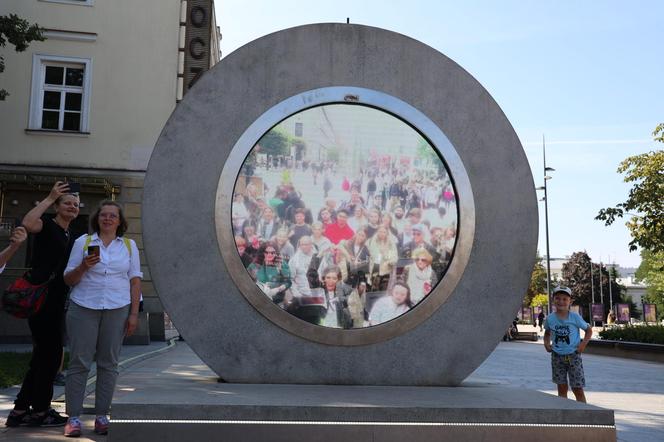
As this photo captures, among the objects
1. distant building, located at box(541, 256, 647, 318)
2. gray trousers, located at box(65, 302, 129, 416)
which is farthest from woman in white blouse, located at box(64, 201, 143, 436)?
distant building, located at box(541, 256, 647, 318)

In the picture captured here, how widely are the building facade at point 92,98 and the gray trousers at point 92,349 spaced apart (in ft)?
37.2

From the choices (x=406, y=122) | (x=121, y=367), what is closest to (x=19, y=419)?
(x=406, y=122)

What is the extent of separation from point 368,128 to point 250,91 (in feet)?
3.34

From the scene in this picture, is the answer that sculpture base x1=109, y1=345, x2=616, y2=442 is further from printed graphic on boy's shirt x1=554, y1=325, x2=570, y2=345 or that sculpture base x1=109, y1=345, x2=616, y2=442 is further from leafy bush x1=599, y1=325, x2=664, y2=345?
leafy bush x1=599, y1=325, x2=664, y2=345

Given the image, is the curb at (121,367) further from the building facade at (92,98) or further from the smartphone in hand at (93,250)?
the building facade at (92,98)

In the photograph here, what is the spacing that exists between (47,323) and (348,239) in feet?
7.82

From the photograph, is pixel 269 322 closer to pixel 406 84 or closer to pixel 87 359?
pixel 87 359

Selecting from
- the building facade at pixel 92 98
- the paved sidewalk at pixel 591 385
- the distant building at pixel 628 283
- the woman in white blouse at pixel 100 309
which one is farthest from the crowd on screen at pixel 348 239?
the distant building at pixel 628 283

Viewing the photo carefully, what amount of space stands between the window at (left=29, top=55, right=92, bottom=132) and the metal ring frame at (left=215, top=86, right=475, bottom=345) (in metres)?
12.5

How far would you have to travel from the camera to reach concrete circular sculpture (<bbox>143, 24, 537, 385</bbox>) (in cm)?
502

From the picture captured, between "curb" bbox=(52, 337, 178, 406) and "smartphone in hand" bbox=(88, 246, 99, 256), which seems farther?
"curb" bbox=(52, 337, 178, 406)

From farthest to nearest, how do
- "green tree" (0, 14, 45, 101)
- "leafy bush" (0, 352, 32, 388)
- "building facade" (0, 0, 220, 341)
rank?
"building facade" (0, 0, 220, 341) < "green tree" (0, 14, 45, 101) < "leafy bush" (0, 352, 32, 388)

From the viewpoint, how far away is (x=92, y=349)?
14.7 ft

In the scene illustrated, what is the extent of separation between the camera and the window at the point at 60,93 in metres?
16.2
